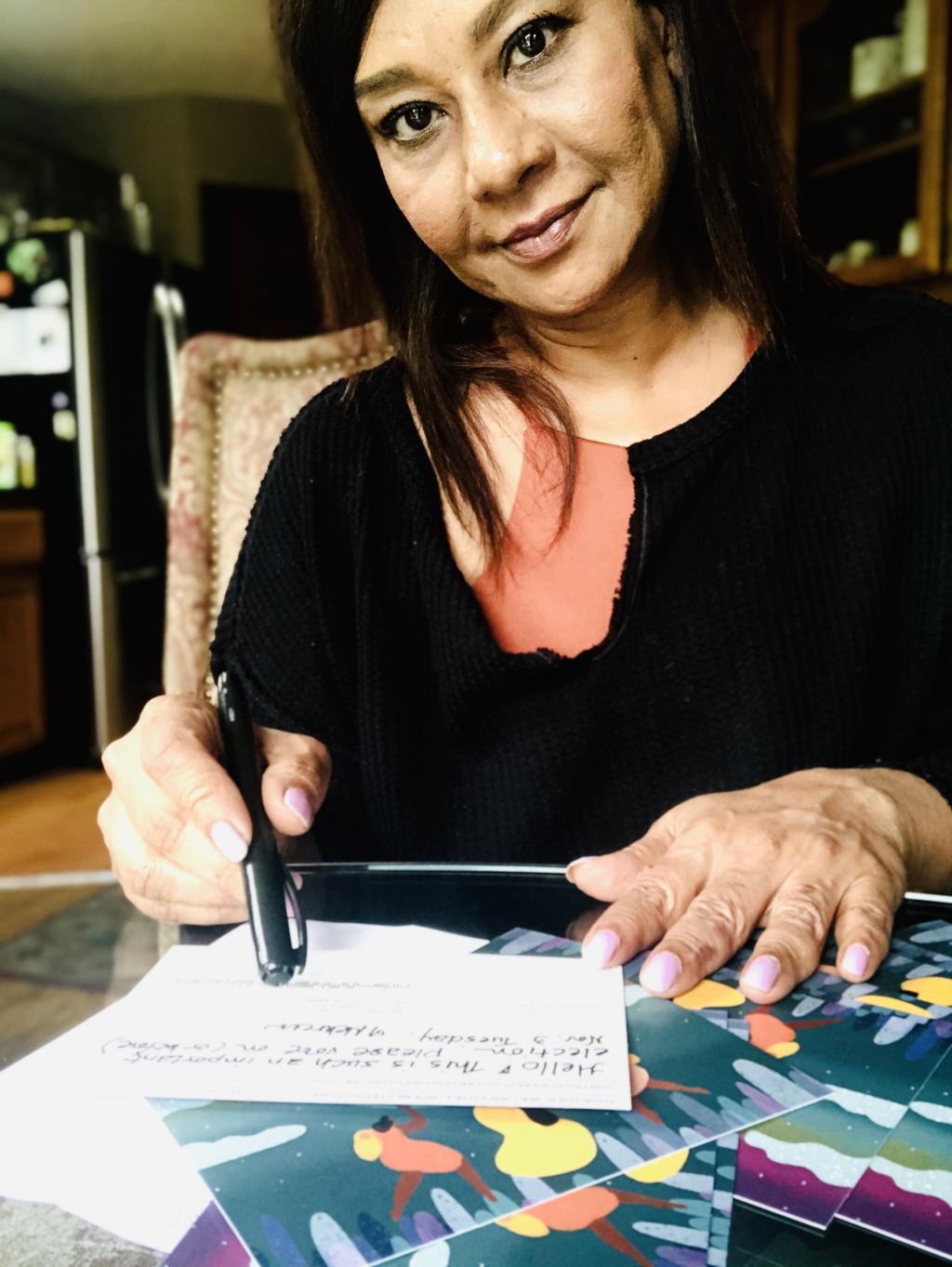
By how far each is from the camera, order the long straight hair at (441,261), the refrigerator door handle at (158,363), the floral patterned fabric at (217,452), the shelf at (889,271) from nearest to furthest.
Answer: the long straight hair at (441,261) < the floral patterned fabric at (217,452) < the shelf at (889,271) < the refrigerator door handle at (158,363)

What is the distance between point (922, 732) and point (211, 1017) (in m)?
0.67

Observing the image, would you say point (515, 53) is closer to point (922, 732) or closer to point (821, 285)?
point (821, 285)

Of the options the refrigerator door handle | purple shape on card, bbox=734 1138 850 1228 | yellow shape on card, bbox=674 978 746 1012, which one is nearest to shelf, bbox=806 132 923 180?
the refrigerator door handle

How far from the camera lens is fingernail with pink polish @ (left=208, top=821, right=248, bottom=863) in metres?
0.60

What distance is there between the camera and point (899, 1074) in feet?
1.43

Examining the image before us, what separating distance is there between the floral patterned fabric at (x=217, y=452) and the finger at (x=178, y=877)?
649mm

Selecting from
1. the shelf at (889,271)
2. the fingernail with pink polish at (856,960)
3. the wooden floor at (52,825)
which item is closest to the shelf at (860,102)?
the shelf at (889,271)

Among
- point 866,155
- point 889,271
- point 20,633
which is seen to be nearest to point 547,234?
point 889,271

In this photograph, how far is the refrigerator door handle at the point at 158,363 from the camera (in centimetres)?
414

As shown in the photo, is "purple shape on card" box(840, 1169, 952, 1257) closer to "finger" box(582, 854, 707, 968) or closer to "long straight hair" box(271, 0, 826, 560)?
"finger" box(582, 854, 707, 968)

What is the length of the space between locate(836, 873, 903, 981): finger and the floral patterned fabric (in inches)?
36.3

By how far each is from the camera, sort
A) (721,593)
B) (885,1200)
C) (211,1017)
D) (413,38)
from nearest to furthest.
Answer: (885,1200) < (211,1017) < (413,38) < (721,593)

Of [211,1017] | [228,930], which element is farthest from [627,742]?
[211,1017]

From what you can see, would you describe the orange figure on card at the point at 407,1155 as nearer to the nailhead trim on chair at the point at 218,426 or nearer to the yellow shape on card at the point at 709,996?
the yellow shape on card at the point at 709,996
